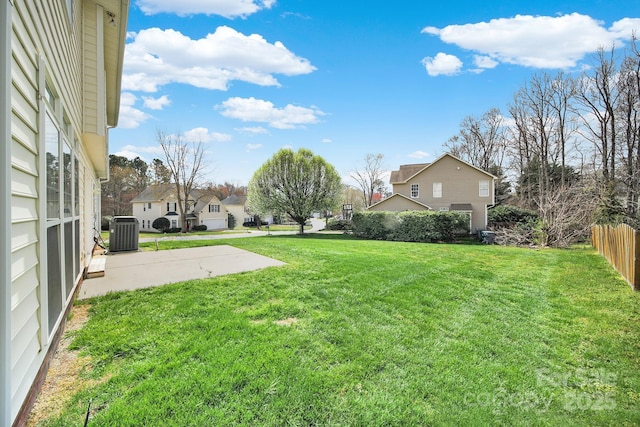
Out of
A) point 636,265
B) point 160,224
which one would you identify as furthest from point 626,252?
point 160,224

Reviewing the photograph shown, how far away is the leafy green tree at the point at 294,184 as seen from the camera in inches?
901

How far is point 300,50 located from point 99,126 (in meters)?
9.90

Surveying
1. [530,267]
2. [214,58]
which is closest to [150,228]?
[214,58]

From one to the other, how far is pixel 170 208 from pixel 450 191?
31.9 meters

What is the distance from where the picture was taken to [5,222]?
1.55 meters

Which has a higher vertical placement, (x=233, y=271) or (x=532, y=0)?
(x=532, y=0)

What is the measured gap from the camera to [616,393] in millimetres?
2674

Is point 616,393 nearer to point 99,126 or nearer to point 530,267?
point 530,267

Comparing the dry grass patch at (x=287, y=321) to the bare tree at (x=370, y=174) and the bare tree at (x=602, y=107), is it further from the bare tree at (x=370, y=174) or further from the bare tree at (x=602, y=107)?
the bare tree at (x=370, y=174)

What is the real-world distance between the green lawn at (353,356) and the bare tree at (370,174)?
3756 centimetres

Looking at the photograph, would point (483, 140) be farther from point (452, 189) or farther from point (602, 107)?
point (452, 189)

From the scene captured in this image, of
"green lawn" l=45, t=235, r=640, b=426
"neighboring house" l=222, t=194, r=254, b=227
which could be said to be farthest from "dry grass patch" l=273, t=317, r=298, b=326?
"neighboring house" l=222, t=194, r=254, b=227

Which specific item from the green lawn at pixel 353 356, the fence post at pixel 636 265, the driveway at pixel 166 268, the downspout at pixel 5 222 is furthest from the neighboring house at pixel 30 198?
the fence post at pixel 636 265

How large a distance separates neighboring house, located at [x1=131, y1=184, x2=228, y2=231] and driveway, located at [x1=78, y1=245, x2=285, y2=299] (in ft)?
106
